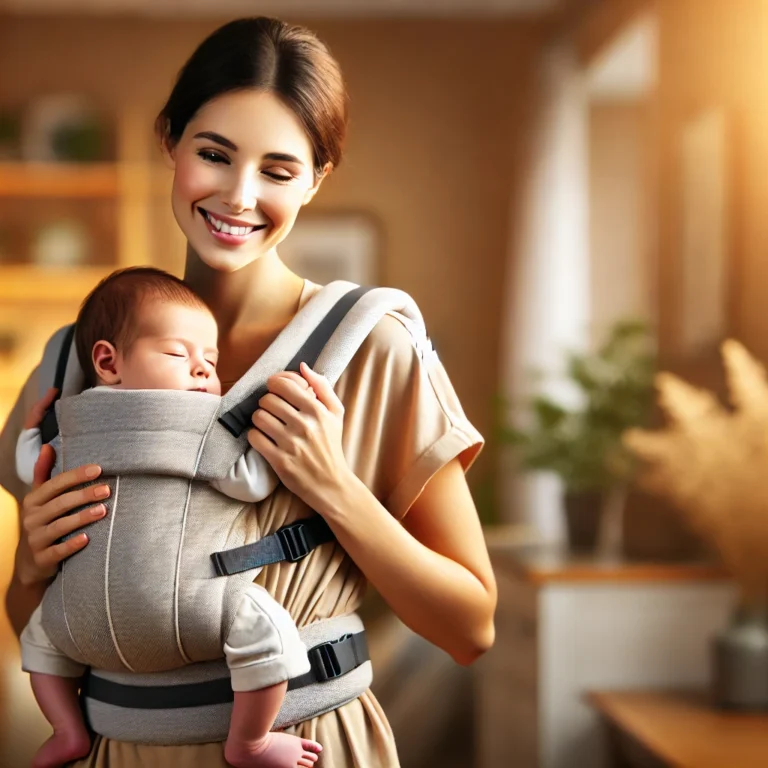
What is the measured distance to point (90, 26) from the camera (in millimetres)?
5207

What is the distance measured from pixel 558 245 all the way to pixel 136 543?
390 cm

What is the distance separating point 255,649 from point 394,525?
16cm

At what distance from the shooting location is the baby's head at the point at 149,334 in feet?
3.12

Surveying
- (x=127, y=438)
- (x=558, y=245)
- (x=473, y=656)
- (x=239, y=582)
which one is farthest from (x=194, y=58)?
(x=558, y=245)

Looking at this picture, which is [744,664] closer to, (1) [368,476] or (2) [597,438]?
(2) [597,438]

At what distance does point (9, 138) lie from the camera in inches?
197

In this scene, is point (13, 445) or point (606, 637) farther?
point (606, 637)

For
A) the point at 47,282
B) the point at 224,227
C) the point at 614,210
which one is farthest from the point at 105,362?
the point at 614,210

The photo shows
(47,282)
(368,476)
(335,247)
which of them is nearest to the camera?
(368,476)

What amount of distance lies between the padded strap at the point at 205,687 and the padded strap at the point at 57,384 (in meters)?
0.22

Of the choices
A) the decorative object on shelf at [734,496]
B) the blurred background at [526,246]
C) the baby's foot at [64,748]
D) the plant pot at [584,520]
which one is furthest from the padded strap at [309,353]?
the plant pot at [584,520]

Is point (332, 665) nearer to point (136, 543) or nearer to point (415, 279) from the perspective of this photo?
point (136, 543)

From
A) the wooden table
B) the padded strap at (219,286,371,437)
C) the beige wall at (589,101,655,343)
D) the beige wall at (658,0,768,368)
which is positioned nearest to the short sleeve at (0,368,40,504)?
the padded strap at (219,286,371,437)

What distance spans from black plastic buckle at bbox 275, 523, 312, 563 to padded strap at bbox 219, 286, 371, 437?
90mm
